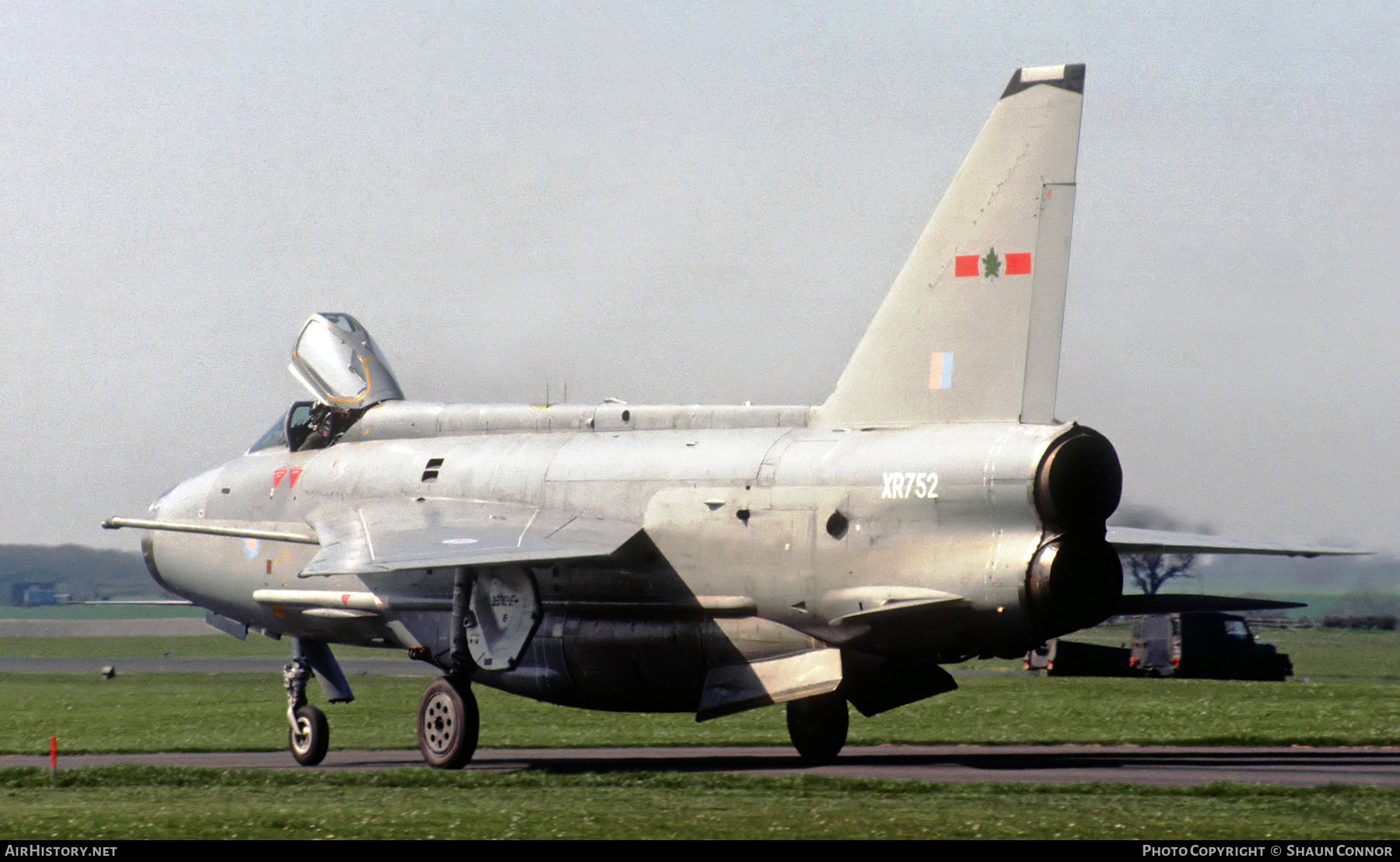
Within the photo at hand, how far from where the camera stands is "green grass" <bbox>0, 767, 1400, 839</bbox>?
13.0 meters

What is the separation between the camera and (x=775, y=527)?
691 inches

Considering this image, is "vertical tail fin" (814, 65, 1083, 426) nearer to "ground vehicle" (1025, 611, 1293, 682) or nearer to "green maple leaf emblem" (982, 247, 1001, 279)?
"green maple leaf emblem" (982, 247, 1001, 279)

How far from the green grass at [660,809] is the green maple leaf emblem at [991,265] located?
5.31 meters

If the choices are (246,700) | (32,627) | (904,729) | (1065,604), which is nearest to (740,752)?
(904,729)

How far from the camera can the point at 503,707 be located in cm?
3269

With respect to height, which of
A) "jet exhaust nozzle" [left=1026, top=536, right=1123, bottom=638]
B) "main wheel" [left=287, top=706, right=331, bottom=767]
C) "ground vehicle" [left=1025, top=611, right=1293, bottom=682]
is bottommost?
"ground vehicle" [left=1025, top=611, right=1293, bottom=682]

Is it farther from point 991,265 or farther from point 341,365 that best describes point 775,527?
point 341,365

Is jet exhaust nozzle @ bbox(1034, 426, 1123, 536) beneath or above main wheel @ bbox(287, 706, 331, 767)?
above

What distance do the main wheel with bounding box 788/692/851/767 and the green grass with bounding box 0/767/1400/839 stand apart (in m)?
2.33

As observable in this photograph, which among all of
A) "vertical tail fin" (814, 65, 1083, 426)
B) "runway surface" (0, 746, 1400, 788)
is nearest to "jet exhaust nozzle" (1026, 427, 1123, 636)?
"vertical tail fin" (814, 65, 1083, 426)

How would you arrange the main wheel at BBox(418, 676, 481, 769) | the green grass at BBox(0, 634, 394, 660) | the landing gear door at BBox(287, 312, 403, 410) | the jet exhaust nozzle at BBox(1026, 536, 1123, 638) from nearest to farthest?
the jet exhaust nozzle at BBox(1026, 536, 1123, 638), the main wheel at BBox(418, 676, 481, 769), the landing gear door at BBox(287, 312, 403, 410), the green grass at BBox(0, 634, 394, 660)

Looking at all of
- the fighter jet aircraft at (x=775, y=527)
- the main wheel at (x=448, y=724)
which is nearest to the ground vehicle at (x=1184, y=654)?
the fighter jet aircraft at (x=775, y=527)

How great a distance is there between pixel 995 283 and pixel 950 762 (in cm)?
658

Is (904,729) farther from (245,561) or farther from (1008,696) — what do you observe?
(245,561)
